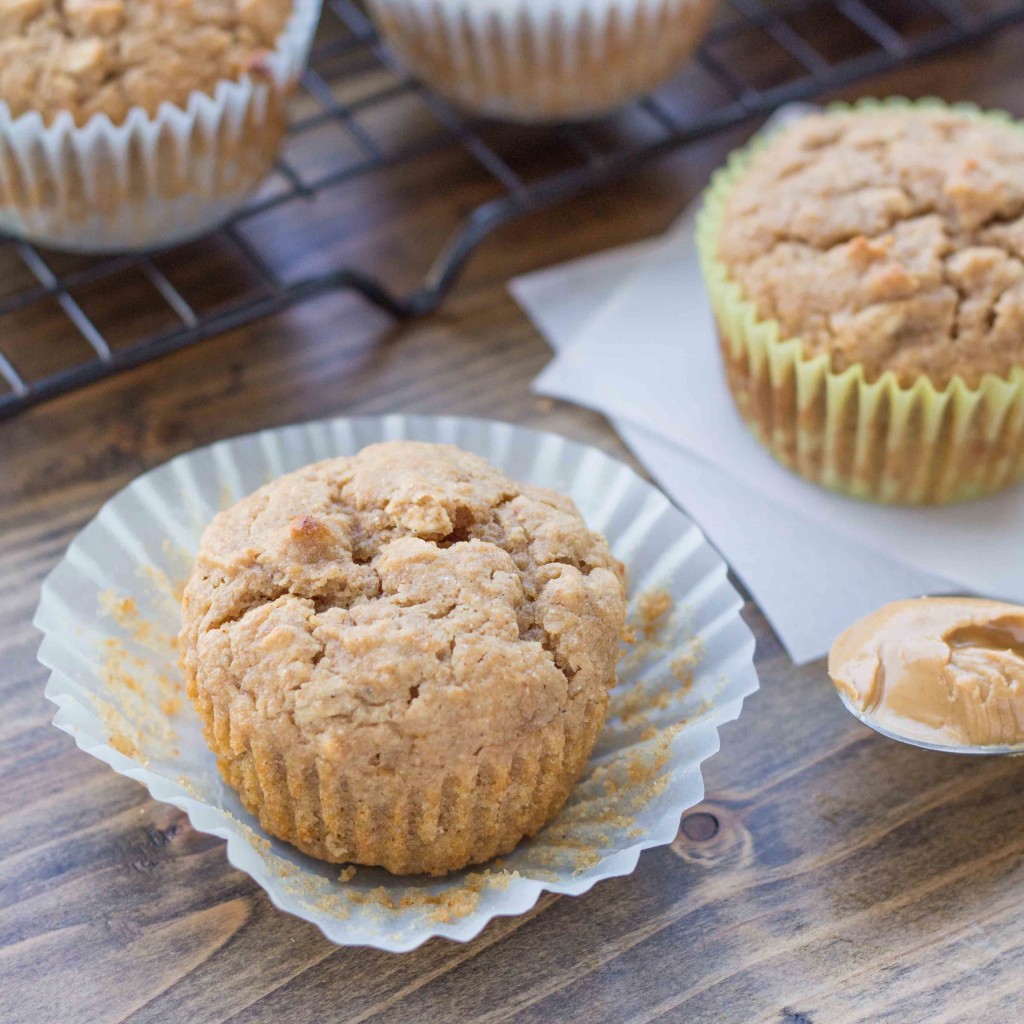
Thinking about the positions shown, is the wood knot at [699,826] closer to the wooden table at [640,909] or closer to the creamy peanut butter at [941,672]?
the wooden table at [640,909]

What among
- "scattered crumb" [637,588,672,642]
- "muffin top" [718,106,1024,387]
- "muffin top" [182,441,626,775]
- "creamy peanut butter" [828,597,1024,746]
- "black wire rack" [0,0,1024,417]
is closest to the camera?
"muffin top" [182,441,626,775]

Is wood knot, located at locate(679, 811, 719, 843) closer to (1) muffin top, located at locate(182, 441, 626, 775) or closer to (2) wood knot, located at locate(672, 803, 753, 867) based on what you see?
(2) wood knot, located at locate(672, 803, 753, 867)

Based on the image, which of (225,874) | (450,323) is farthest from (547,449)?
(225,874)

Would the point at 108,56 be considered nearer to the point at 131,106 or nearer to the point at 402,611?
the point at 131,106

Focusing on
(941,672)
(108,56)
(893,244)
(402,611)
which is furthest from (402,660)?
(108,56)

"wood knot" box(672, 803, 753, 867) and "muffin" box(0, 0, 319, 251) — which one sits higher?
"muffin" box(0, 0, 319, 251)

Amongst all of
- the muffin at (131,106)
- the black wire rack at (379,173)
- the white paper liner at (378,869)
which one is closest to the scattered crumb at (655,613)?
the white paper liner at (378,869)

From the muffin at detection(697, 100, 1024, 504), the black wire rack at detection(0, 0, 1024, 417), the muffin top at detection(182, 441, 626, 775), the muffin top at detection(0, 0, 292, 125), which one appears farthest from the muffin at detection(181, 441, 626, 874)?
the muffin top at detection(0, 0, 292, 125)
